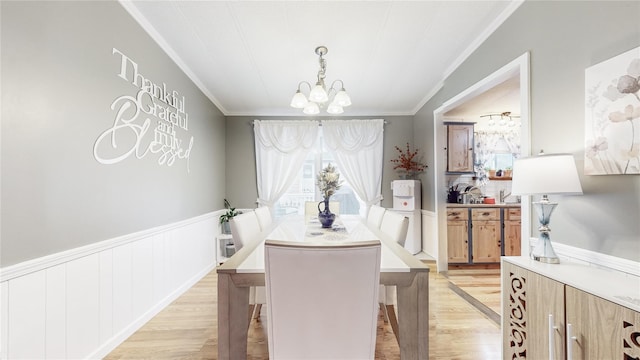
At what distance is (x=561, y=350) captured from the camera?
1232 millimetres

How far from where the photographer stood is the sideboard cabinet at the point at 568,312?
1013mm

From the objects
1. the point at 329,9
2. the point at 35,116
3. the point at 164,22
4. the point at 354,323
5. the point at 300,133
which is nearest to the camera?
the point at 354,323

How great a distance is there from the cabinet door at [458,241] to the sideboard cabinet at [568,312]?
2.20 m

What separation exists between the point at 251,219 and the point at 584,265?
236 cm

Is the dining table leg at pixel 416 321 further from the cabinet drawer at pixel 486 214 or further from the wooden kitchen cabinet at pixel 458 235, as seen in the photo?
the cabinet drawer at pixel 486 214

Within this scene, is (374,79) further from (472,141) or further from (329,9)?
(472,141)

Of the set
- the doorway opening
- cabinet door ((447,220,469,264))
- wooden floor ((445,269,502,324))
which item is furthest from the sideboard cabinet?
cabinet door ((447,220,469,264))

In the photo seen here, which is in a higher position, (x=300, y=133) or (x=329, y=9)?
(x=329, y=9)

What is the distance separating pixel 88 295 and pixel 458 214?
412 centimetres

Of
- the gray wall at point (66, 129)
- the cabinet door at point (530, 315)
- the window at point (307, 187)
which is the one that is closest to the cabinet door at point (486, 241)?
the window at point (307, 187)

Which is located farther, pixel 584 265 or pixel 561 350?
pixel 584 265

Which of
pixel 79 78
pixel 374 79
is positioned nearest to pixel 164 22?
pixel 79 78

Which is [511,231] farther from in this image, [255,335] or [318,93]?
[255,335]

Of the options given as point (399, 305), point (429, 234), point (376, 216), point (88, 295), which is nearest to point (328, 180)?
point (376, 216)
